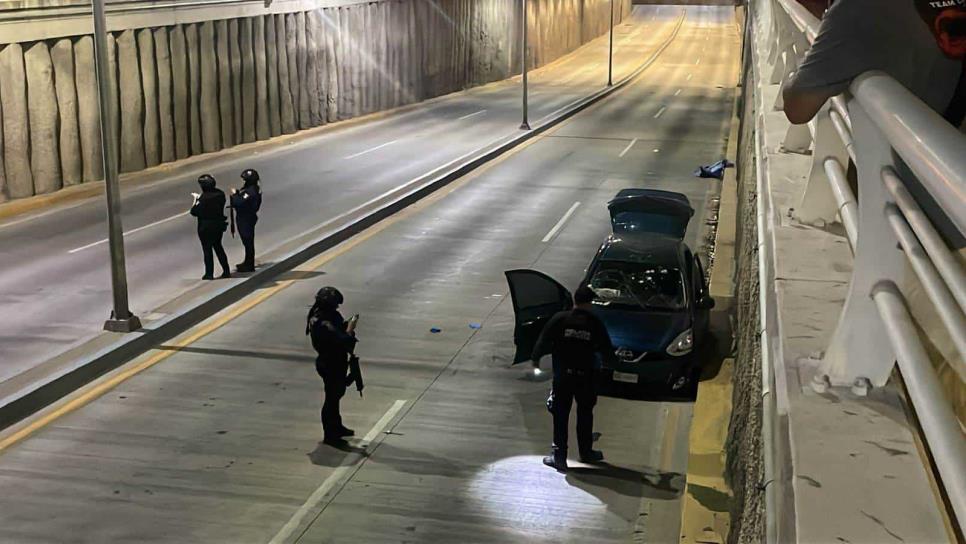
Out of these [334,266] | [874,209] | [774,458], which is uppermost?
[874,209]

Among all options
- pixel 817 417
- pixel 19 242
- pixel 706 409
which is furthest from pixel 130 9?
pixel 817 417

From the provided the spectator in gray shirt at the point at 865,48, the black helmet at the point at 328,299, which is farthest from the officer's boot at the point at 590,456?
the spectator in gray shirt at the point at 865,48

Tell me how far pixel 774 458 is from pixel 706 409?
6889 millimetres

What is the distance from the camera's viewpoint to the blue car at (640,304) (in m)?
12.3

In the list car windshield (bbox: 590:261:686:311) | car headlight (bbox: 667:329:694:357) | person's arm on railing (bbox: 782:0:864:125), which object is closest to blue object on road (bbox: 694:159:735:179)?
car windshield (bbox: 590:261:686:311)

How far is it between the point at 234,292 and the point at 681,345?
285 inches

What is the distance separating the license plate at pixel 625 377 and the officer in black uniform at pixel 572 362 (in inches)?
82.6

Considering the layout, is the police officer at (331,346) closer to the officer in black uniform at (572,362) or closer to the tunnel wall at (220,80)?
the officer in black uniform at (572,362)

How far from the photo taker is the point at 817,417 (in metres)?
2.69

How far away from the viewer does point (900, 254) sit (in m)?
2.52

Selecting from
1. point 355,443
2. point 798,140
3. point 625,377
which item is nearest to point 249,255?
point 355,443

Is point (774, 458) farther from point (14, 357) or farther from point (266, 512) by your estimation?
point (14, 357)

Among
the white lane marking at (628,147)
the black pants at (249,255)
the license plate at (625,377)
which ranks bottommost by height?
the white lane marking at (628,147)

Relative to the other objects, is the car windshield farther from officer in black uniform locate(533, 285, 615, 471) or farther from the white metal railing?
the white metal railing
